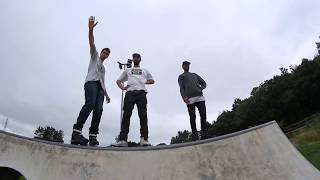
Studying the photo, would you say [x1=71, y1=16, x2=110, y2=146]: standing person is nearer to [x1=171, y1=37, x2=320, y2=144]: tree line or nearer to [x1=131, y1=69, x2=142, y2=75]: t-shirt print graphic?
[x1=131, y1=69, x2=142, y2=75]: t-shirt print graphic

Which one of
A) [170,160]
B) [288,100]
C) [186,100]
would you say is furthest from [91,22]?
[288,100]

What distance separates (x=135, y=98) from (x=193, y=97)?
1446 millimetres

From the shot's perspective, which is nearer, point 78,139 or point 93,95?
point 78,139

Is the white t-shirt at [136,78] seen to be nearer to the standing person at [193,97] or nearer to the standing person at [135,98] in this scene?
the standing person at [135,98]

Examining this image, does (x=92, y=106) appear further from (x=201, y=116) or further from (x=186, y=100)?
(x=201, y=116)

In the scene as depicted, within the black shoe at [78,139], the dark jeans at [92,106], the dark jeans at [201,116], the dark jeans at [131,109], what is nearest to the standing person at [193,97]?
the dark jeans at [201,116]

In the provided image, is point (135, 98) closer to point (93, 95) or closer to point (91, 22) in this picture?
point (93, 95)

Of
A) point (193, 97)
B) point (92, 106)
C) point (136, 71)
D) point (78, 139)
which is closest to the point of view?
point (78, 139)

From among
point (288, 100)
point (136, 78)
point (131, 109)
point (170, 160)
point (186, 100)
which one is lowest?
point (170, 160)

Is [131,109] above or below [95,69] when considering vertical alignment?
below

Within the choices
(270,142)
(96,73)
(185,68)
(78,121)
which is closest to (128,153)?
(78,121)

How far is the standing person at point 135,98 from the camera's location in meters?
6.39

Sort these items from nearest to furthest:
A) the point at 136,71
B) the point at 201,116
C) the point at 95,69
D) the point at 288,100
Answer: the point at 95,69
the point at 136,71
the point at 201,116
the point at 288,100

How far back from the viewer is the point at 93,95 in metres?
6.42
